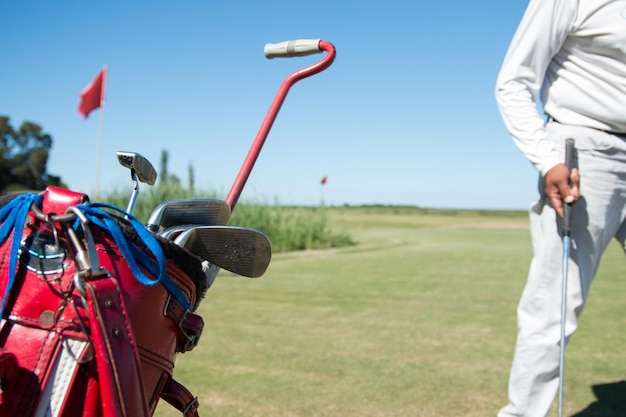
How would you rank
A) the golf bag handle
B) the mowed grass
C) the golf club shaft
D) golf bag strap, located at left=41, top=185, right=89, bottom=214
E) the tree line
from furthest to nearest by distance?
the tree line < the mowed grass < the golf bag handle < the golf club shaft < golf bag strap, located at left=41, top=185, right=89, bottom=214

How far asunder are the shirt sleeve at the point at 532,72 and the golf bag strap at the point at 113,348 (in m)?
1.77

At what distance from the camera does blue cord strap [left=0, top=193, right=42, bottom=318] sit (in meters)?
1.18

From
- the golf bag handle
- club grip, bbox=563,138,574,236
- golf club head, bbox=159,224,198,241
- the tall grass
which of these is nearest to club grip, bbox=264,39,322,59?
the golf bag handle

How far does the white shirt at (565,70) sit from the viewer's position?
2.40 metres

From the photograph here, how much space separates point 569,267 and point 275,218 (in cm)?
1449

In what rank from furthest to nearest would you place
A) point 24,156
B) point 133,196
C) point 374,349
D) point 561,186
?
point 24,156 < point 374,349 < point 561,186 < point 133,196

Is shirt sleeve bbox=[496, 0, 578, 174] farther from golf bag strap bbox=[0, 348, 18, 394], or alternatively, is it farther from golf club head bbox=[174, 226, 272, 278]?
golf bag strap bbox=[0, 348, 18, 394]

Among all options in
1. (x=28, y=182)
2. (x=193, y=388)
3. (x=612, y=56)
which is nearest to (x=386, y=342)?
(x=193, y=388)

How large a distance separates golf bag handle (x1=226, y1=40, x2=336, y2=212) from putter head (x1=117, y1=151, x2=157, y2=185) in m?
0.36

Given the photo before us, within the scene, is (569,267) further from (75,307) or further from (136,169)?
(75,307)

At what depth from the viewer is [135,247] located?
124 centimetres

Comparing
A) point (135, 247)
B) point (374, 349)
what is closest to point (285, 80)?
point (135, 247)

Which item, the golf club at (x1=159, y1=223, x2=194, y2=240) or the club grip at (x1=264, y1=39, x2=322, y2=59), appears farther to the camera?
the club grip at (x1=264, y1=39, x2=322, y2=59)

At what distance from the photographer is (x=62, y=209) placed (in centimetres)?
121
